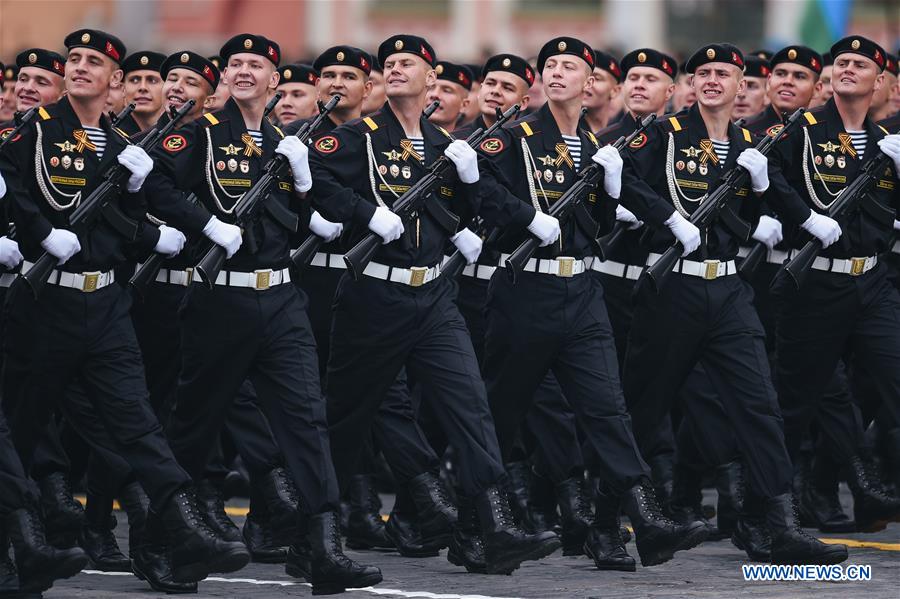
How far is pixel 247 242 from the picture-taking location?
8.54 meters

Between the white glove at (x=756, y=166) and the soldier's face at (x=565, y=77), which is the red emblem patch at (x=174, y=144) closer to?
the soldier's face at (x=565, y=77)

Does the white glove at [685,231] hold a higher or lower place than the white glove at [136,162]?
lower

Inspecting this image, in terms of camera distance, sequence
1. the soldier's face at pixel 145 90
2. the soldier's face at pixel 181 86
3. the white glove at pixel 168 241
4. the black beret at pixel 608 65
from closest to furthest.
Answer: the white glove at pixel 168 241 < the soldier's face at pixel 181 86 < the soldier's face at pixel 145 90 < the black beret at pixel 608 65

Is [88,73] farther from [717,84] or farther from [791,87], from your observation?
[791,87]

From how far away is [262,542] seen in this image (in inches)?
376

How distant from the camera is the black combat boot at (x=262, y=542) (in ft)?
31.0

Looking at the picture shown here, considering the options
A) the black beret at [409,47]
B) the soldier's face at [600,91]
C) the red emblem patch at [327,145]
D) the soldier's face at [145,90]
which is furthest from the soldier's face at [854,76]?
the soldier's face at [145,90]

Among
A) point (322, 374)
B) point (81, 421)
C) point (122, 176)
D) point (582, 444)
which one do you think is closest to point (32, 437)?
point (81, 421)

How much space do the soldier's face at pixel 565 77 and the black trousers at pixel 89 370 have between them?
2.24 m

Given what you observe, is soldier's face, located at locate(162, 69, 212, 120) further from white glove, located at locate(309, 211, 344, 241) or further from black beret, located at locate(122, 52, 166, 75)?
white glove, located at locate(309, 211, 344, 241)

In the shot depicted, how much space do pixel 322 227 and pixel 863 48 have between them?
8.75 feet

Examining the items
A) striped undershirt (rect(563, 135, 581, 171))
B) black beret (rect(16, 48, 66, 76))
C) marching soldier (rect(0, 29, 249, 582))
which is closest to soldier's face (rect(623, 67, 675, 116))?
striped undershirt (rect(563, 135, 581, 171))

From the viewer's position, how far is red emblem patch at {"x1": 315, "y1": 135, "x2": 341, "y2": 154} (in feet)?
29.1

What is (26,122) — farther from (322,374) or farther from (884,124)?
(884,124)
